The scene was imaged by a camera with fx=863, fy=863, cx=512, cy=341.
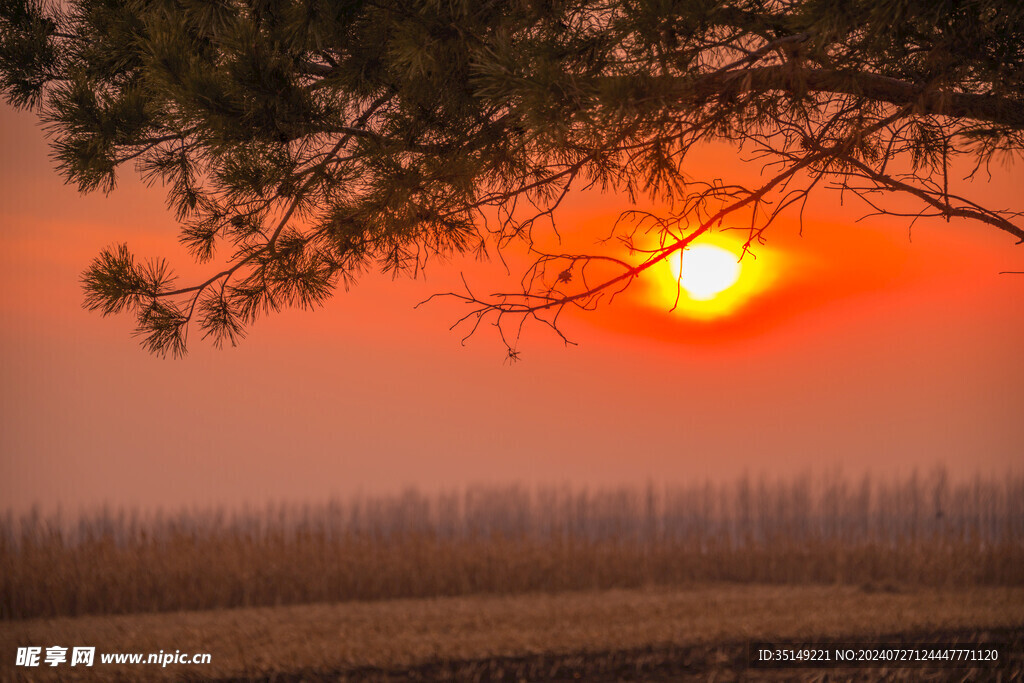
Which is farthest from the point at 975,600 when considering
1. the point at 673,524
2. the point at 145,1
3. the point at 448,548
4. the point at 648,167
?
the point at 145,1

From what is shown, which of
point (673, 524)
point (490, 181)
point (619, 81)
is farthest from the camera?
point (673, 524)

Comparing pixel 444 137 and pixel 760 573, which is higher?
pixel 444 137

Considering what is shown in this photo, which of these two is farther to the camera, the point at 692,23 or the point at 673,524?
the point at 673,524

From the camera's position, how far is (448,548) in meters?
4.97

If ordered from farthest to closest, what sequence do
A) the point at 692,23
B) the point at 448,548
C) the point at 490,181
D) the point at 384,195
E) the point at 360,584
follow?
the point at 448,548
the point at 360,584
the point at 490,181
the point at 384,195
the point at 692,23

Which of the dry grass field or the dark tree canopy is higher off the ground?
the dark tree canopy

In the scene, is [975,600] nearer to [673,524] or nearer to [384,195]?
[673,524]

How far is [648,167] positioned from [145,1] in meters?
1.81

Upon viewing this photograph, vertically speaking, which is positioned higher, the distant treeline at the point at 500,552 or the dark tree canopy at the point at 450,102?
the dark tree canopy at the point at 450,102

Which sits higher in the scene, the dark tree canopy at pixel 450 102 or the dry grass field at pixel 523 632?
the dark tree canopy at pixel 450 102

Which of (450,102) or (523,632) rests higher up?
(450,102)

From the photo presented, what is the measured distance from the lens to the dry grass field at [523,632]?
3.48 m

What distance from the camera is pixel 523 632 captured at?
3.94m

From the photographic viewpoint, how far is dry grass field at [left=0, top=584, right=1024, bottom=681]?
3479mm
